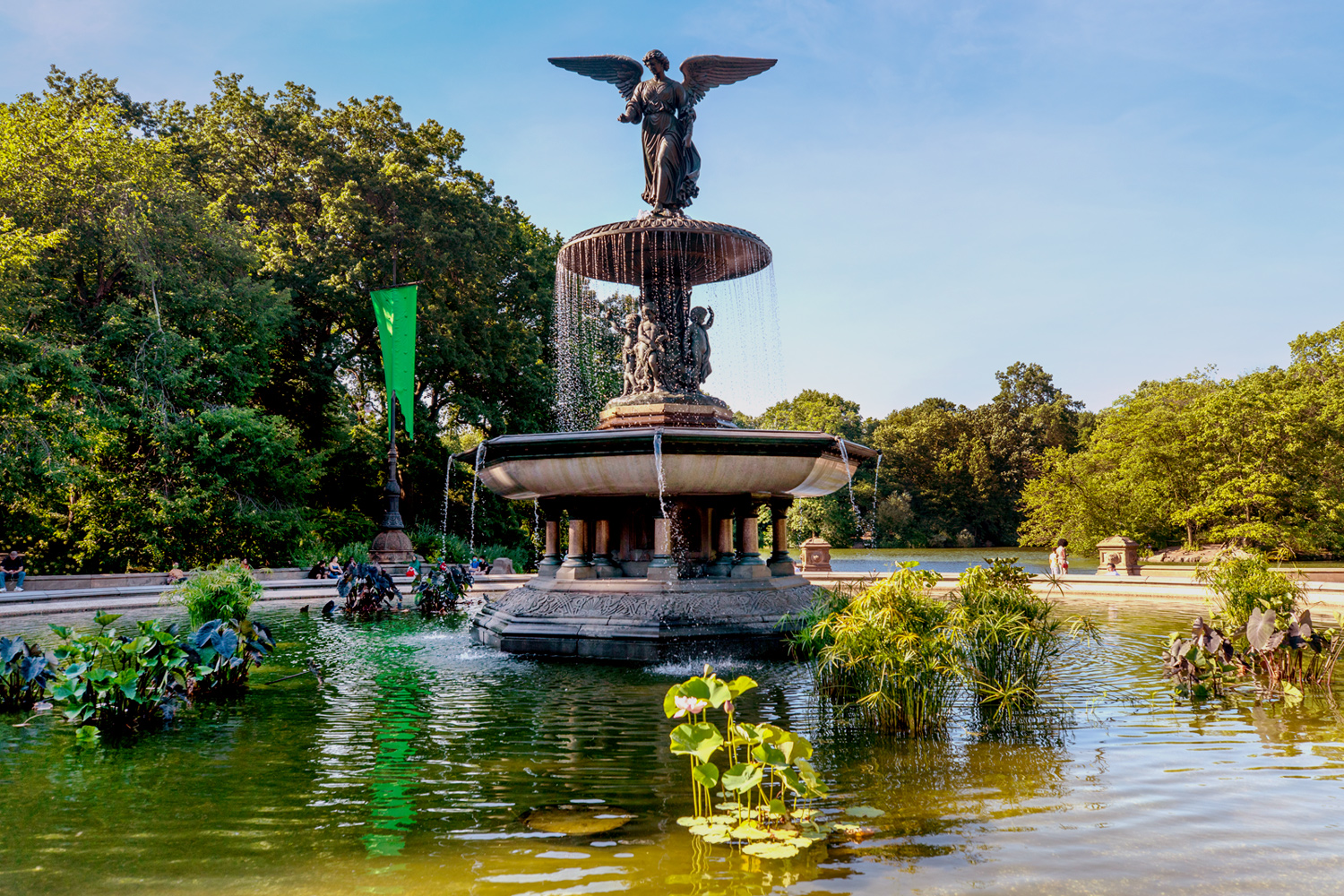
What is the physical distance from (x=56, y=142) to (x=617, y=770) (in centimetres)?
2493

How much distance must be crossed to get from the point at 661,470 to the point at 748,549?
1977 millimetres

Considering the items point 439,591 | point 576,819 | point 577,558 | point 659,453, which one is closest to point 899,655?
point 576,819

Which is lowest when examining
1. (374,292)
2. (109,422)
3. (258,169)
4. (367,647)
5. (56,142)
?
(367,647)

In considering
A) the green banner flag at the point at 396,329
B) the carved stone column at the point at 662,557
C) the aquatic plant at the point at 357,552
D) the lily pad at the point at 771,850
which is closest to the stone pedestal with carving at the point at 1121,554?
the carved stone column at the point at 662,557

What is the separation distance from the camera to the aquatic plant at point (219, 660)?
6605 mm

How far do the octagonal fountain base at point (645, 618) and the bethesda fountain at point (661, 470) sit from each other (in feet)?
0.07

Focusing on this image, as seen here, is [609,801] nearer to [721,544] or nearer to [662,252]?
[721,544]

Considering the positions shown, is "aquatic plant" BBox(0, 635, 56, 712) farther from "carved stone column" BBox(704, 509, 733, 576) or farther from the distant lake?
the distant lake

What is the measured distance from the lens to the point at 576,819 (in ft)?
12.8

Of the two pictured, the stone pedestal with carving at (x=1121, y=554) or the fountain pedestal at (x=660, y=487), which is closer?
the fountain pedestal at (x=660, y=487)

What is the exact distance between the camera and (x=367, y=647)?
9.91 metres

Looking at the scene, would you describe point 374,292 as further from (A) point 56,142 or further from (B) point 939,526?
(B) point 939,526

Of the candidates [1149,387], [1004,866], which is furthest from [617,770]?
[1149,387]

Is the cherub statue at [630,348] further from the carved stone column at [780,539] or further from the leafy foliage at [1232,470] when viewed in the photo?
the leafy foliage at [1232,470]
